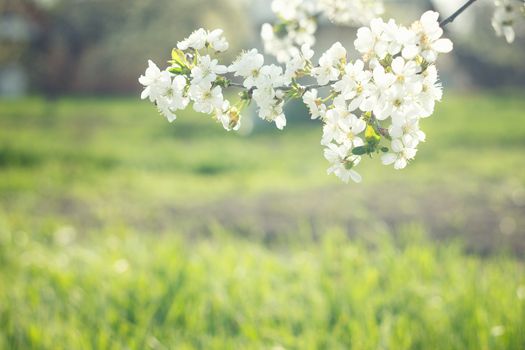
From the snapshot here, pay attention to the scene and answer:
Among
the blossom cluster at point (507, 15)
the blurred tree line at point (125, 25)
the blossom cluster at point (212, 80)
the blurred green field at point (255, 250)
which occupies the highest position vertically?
the blurred tree line at point (125, 25)

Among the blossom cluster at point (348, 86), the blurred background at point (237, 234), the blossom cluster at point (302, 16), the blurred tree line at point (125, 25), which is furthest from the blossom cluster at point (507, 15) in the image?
the blurred tree line at point (125, 25)

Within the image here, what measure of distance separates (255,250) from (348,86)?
241cm

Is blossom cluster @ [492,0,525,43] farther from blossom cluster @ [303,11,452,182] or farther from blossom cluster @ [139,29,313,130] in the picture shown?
blossom cluster @ [139,29,313,130]

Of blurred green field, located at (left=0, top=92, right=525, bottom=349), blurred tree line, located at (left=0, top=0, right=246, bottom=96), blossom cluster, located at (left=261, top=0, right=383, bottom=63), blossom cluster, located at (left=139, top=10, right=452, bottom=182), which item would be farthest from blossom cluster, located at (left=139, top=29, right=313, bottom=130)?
blurred tree line, located at (left=0, top=0, right=246, bottom=96)

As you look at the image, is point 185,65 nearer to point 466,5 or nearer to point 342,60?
point 342,60

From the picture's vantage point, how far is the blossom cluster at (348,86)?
138 cm

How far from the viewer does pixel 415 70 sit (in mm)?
1379

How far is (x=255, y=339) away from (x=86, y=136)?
972cm

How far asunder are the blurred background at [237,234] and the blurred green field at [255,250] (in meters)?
0.02

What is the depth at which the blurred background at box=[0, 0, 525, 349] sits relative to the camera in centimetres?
267

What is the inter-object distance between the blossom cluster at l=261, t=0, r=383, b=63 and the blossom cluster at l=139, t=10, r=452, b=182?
0.84m

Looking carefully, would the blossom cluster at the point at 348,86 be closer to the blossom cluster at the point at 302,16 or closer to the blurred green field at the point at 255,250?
the blossom cluster at the point at 302,16

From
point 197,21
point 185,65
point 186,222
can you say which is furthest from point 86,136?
point 185,65

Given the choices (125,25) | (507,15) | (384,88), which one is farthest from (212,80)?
(125,25)
